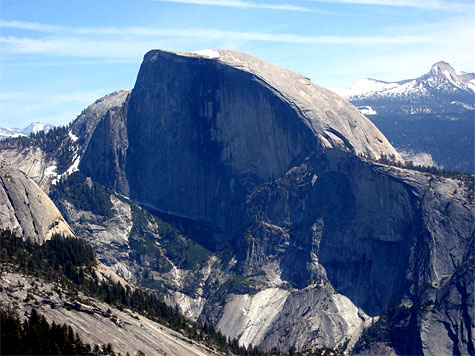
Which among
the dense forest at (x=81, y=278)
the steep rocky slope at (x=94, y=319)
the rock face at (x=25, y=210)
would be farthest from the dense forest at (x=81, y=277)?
the rock face at (x=25, y=210)

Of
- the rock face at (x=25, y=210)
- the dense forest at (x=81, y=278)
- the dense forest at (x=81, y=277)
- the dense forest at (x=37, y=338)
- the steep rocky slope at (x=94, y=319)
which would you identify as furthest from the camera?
the rock face at (x=25, y=210)

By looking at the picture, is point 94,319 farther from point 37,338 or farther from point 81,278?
point 37,338

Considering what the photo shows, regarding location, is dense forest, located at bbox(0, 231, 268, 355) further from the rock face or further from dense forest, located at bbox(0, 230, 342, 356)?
the rock face

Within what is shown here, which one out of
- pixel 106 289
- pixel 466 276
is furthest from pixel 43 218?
pixel 466 276

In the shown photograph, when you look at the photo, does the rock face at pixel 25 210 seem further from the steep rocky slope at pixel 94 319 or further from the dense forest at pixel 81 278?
the steep rocky slope at pixel 94 319

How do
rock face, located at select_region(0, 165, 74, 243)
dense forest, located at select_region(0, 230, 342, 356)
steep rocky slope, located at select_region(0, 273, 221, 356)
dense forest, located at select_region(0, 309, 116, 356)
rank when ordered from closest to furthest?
dense forest, located at select_region(0, 309, 116, 356) < steep rocky slope, located at select_region(0, 273, 221, 356) < dense forest, located at select_region(0, 230, 342, 356) < rock face, located at select_region(0, 165, 74, 243)

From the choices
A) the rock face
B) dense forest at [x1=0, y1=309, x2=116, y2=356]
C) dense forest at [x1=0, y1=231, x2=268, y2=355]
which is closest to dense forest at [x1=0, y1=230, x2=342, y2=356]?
dense forest at [x1=0, y1=231, x2=268, y2=355]

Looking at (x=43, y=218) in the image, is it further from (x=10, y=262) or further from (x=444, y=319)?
(x=444, y=319)

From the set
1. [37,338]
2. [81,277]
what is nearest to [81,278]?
[81,277]
